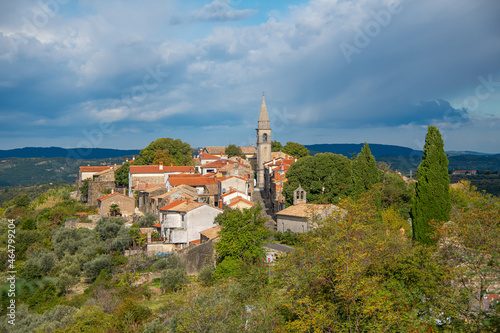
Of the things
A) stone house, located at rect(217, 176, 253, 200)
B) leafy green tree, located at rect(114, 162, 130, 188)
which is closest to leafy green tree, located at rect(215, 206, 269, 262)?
stone house, located at rect(217, 176, 253, 200)

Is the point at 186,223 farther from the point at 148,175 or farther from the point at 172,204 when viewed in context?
the point at 148,175

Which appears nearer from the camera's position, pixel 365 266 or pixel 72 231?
pixel 365 266

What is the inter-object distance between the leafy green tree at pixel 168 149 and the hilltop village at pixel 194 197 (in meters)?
4.30

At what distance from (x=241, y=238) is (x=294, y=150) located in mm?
67607

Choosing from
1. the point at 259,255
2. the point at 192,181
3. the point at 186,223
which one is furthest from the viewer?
the point at 192,181

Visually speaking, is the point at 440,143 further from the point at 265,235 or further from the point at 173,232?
the point at 173,232

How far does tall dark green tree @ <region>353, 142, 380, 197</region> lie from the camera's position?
4275 cm

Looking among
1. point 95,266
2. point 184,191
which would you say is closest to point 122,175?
point 184,191

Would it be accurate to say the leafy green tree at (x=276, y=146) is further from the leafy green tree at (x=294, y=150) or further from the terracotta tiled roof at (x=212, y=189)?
the terracotta tiled roof at (x=212, y=189)

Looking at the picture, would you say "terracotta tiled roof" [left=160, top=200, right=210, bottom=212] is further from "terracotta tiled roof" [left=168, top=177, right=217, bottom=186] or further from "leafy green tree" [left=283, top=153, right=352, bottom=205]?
"leafy green tree" [left=283, top=153, right=352, bottom=205]

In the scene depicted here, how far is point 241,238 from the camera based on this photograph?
29375 mm

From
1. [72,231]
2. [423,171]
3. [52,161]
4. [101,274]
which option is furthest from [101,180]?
[52,161]

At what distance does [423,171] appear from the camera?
30.3 metres

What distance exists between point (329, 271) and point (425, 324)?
3.32 m
